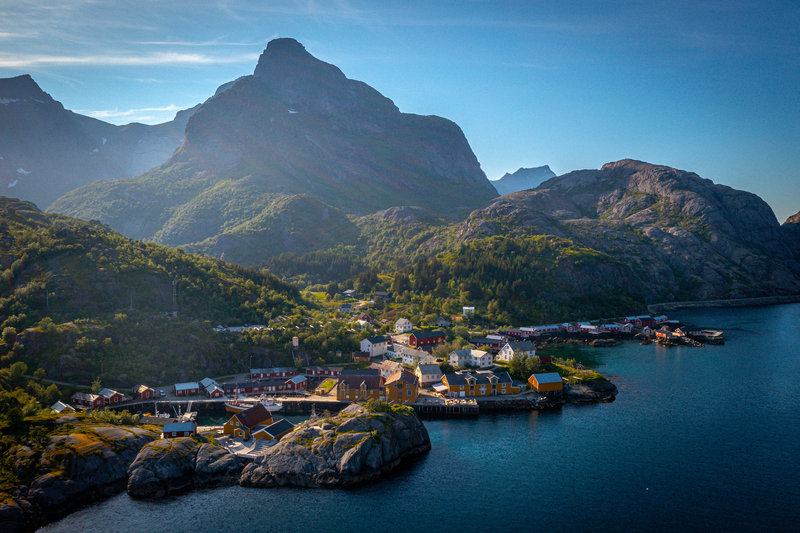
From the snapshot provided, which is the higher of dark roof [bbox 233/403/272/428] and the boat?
dark roof [bbox 233/403/272/428]

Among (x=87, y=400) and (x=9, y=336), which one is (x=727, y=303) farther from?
(x=9, y=336)

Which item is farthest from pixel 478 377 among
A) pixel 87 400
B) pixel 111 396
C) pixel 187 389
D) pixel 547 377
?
pixel 87 400

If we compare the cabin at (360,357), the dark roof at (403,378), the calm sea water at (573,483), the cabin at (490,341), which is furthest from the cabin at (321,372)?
the cabin at (490,341)

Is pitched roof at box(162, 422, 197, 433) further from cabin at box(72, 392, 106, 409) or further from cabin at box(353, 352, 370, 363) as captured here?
cabin at box(353, 352, 370, 363)

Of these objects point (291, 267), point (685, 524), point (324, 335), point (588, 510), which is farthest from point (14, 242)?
point (685, 524)

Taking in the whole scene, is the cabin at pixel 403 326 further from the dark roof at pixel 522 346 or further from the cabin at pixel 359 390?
the cabin at pixel 359 390

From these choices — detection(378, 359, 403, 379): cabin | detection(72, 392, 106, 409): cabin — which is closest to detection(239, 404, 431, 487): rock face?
detection(378, 359, 403, 379): cabin
